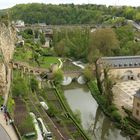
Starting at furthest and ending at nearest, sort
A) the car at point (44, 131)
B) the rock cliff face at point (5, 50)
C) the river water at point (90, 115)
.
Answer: the rock cliff face at point (5, 50)
the river water at point (90, 115)
the car at point (44, 131)

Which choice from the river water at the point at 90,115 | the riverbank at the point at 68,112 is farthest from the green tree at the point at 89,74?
the riverbank at the point at 68,112

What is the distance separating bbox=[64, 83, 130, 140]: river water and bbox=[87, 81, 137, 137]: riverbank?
1.47 ft

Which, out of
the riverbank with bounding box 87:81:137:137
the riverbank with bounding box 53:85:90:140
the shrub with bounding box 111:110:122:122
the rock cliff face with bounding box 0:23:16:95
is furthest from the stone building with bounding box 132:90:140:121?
the rock cliff face with bounding box 0:23:16:95

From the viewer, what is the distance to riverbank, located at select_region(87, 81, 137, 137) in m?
34.2

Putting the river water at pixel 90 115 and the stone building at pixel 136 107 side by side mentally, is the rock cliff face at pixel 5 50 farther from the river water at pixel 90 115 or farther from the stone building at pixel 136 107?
the stone building at pixel 136 107

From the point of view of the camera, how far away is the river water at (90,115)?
35.2 meters

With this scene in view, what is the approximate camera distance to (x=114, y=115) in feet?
120

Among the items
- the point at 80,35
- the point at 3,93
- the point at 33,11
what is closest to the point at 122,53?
the point at 80,35

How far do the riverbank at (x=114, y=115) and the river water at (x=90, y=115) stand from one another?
0.45m

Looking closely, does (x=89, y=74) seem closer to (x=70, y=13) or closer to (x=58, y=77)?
(x=58, y=77)

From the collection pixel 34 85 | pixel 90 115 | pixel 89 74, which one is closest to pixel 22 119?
pixel 90 115

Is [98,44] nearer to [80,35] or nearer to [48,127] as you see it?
[80,35]

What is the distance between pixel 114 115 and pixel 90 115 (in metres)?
3.34

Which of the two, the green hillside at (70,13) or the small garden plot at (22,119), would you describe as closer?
the small garden plot at (22,119)
